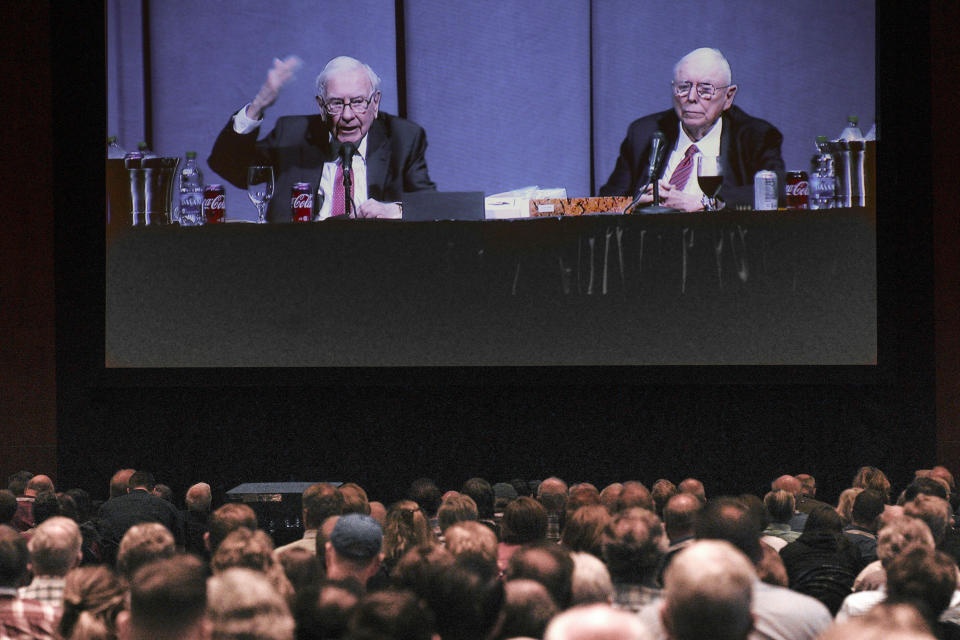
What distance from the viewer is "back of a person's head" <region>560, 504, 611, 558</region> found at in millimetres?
3480

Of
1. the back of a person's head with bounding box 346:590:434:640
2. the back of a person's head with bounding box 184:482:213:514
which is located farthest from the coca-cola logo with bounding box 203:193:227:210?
the back of a person's head with bounding box 346:590:434:640

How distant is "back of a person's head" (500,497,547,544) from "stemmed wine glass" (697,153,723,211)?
3.89 metres

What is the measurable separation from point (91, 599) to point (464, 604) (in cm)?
89

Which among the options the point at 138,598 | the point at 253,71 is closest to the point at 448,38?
the point at 253,71

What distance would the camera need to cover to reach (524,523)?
3787mm

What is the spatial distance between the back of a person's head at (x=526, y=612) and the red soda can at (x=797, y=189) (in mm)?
5291

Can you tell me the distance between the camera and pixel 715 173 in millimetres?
7305

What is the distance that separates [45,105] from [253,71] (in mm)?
1577

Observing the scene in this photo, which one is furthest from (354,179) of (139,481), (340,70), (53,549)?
(53,549)

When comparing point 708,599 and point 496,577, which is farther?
point 496,577

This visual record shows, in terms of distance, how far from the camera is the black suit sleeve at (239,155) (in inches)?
298

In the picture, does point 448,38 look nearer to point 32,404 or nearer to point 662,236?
point 662,236

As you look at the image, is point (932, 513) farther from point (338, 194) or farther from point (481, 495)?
point (338, 194)

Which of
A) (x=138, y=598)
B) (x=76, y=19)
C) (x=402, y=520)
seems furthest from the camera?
(x=76, y=19)
